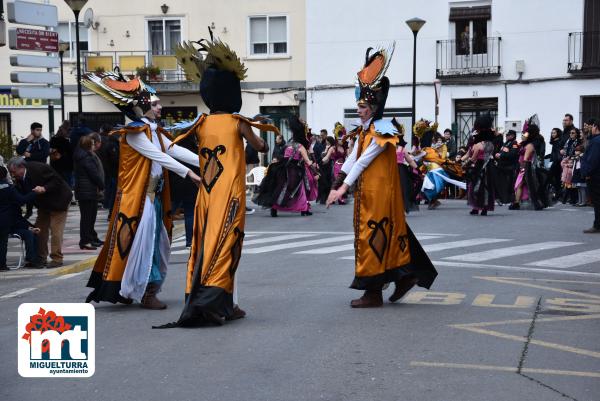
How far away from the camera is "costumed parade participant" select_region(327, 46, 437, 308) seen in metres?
9.50

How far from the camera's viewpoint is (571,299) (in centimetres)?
1018

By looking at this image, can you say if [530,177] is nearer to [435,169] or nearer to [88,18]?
[435,169]

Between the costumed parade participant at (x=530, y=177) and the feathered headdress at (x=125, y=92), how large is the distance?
49.9ft

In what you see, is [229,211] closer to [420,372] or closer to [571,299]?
[420,372]

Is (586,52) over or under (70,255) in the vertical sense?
over

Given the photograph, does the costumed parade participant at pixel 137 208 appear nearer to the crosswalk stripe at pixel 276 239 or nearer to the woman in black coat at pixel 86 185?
the woman in black coat at pixel 86 185

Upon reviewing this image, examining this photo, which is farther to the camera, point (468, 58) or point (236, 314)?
point (468, 58)

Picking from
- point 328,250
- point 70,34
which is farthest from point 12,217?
point 70,34

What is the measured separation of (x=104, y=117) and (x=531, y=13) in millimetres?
16608

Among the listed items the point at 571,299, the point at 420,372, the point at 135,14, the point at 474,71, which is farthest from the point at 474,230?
the point at 135,14

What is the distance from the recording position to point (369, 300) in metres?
9.55

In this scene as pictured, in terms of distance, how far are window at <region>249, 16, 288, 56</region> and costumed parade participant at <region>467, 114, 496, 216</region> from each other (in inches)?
687

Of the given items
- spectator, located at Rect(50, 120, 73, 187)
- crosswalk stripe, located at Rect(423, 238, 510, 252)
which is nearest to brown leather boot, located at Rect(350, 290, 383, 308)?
crosswalk stripe, located at Rect(423, 238, 510, 252)

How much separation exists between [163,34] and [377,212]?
103ft
